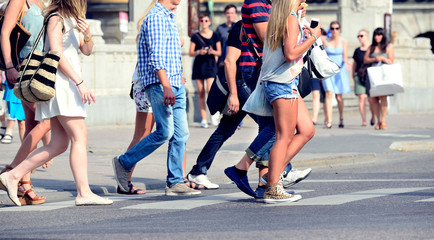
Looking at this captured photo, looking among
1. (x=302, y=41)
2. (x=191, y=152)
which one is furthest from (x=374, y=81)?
(x=302, y=41)

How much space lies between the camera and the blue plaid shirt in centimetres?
877

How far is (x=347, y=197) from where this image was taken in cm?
857

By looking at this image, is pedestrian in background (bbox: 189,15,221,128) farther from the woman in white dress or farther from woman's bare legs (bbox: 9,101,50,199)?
the woman in white dress

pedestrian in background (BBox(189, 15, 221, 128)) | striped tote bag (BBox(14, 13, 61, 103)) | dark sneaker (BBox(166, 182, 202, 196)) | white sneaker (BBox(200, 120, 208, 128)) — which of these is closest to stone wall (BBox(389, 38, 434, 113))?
pedestrian in background (BBox(189, 15, 221, 128))

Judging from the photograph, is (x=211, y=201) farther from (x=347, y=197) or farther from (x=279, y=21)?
→ (x=279, y=21)

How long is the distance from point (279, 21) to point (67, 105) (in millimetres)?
1701

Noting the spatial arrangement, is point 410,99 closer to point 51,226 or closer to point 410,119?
point 410,119

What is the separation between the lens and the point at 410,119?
21641 mm

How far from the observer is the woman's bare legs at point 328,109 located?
18.5 metres

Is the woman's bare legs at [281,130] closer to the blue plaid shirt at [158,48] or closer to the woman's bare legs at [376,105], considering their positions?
the blue plaid shirt at [158,48]

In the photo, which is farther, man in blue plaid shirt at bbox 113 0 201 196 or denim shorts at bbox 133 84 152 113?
denim shorts at bbox 133 84 152 113

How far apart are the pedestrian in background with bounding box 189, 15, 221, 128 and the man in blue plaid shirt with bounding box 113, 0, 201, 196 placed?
9.04 metres

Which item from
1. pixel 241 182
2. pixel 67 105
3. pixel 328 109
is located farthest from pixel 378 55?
pixel 67 105

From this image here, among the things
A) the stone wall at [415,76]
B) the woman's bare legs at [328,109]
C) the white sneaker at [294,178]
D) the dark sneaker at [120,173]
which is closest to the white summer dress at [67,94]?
the dark sneaker at [120,173]
